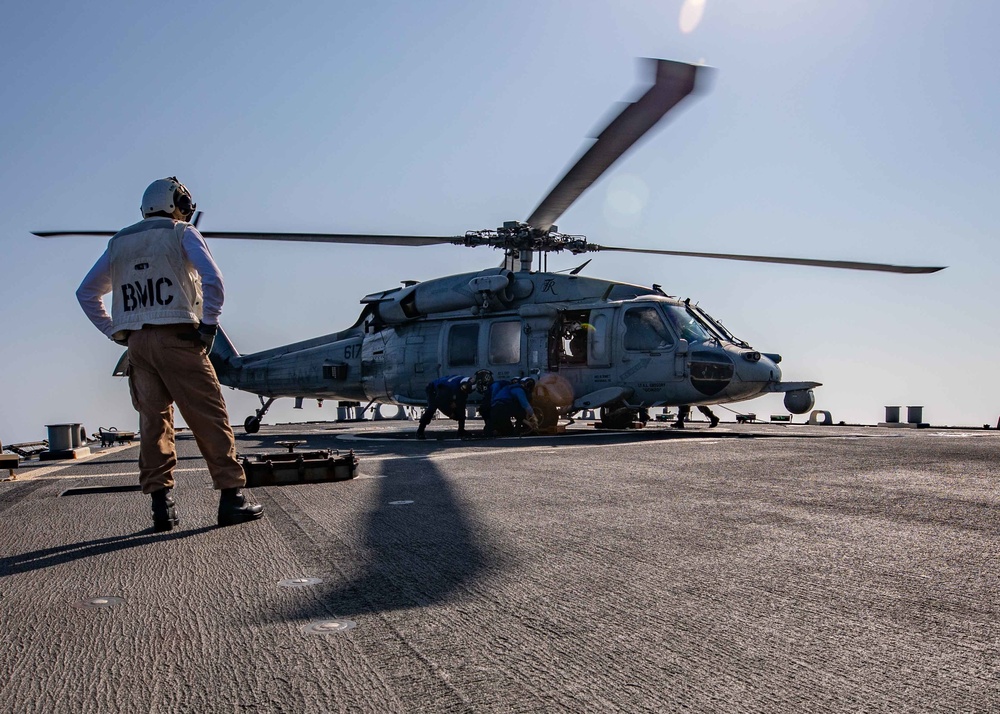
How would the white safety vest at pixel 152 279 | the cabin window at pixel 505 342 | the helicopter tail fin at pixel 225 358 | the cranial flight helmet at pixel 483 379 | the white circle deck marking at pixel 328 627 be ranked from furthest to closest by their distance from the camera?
the helicopter tail fin at pixel 225 358 → the cranial flight helmet at pixel 483 379 → the cabin window at pixel 505 342 → the white safety vest at pixel 152 279 → the white circle deck marking at pixel 328 627

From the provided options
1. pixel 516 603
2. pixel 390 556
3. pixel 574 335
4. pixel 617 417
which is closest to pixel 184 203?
pixel 390 556

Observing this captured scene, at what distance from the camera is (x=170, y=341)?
13.6 feet

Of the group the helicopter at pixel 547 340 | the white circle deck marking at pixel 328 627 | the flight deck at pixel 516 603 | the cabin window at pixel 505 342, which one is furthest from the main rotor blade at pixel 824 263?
the white circle deck marking at pixel 328 627

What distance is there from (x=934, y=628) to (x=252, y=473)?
4.61m

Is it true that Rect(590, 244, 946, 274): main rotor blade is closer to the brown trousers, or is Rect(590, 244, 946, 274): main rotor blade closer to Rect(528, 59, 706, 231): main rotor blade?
Rect(528, 59, 706, 231): main rotor blade

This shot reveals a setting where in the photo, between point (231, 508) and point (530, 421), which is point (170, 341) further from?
point (530, 421)

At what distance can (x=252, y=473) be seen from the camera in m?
5.61

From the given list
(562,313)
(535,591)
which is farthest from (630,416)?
(535,591)

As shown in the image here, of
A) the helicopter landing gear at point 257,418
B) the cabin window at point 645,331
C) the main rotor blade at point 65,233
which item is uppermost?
the main rotor blade at point 65,233

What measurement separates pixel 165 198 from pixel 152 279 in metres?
0.56

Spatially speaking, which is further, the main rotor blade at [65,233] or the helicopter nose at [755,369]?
the helicopter nose at [755,369]

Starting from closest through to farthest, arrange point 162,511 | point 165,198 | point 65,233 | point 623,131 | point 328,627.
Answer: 1. point 328,627
2. point 162,511
3. point 165,198
4. point 623,131
5. point 65,233

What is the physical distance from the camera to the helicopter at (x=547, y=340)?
1313 cm

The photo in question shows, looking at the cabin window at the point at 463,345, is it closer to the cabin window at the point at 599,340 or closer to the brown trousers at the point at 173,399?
the cabin window at the point at 599,340
